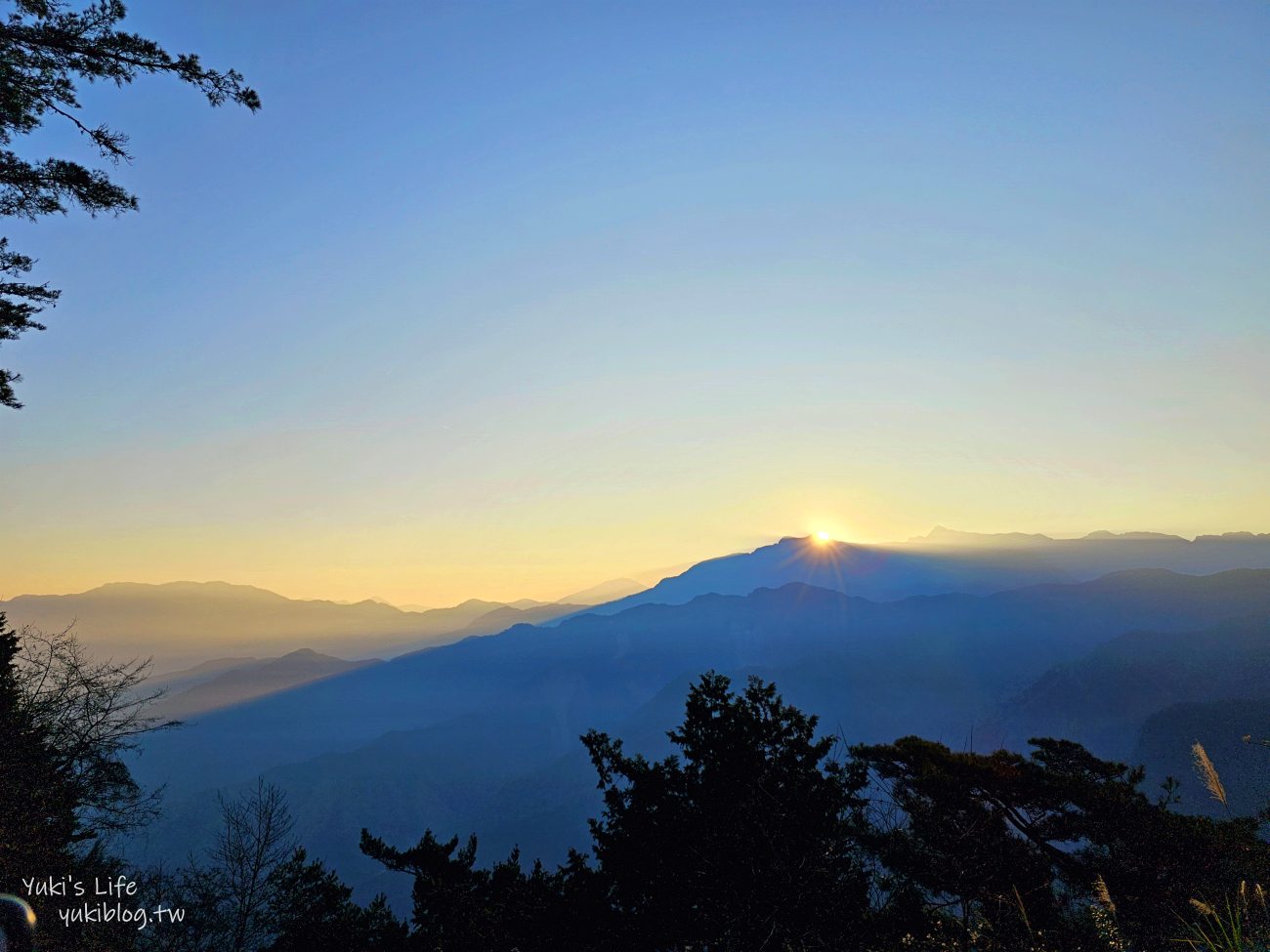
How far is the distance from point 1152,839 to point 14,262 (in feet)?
87.3

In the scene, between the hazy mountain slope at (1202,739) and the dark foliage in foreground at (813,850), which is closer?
the dark foliage in foreground at (813,850)

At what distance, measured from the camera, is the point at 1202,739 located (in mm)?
131875

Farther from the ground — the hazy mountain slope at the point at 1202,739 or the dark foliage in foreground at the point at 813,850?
the dark foliage in foreground at the point at 813,850

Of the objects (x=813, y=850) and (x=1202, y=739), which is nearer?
(x=813, y=850)

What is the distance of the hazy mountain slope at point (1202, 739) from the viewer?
109 m

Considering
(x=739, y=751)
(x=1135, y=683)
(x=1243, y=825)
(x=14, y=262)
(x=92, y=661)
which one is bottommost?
(x=1135, y=683)

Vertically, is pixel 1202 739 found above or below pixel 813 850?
below

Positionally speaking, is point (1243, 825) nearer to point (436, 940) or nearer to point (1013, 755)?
point (1013, 755)

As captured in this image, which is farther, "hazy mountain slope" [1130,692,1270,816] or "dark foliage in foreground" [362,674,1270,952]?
"hazy mountain slope" [1130,692,1270,816]

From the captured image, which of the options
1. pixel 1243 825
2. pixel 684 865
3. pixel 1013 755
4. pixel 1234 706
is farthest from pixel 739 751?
pixel 1234 706

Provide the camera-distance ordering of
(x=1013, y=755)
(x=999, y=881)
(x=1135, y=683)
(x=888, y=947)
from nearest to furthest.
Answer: (x=888, y=947), (x=999, y=881), (x=1013, y=755), (x=1135, y=683)

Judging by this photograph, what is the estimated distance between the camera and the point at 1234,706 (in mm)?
136250

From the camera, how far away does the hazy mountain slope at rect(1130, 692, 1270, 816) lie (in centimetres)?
10938

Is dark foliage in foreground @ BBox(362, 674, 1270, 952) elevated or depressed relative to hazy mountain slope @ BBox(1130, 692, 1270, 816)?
elevated
